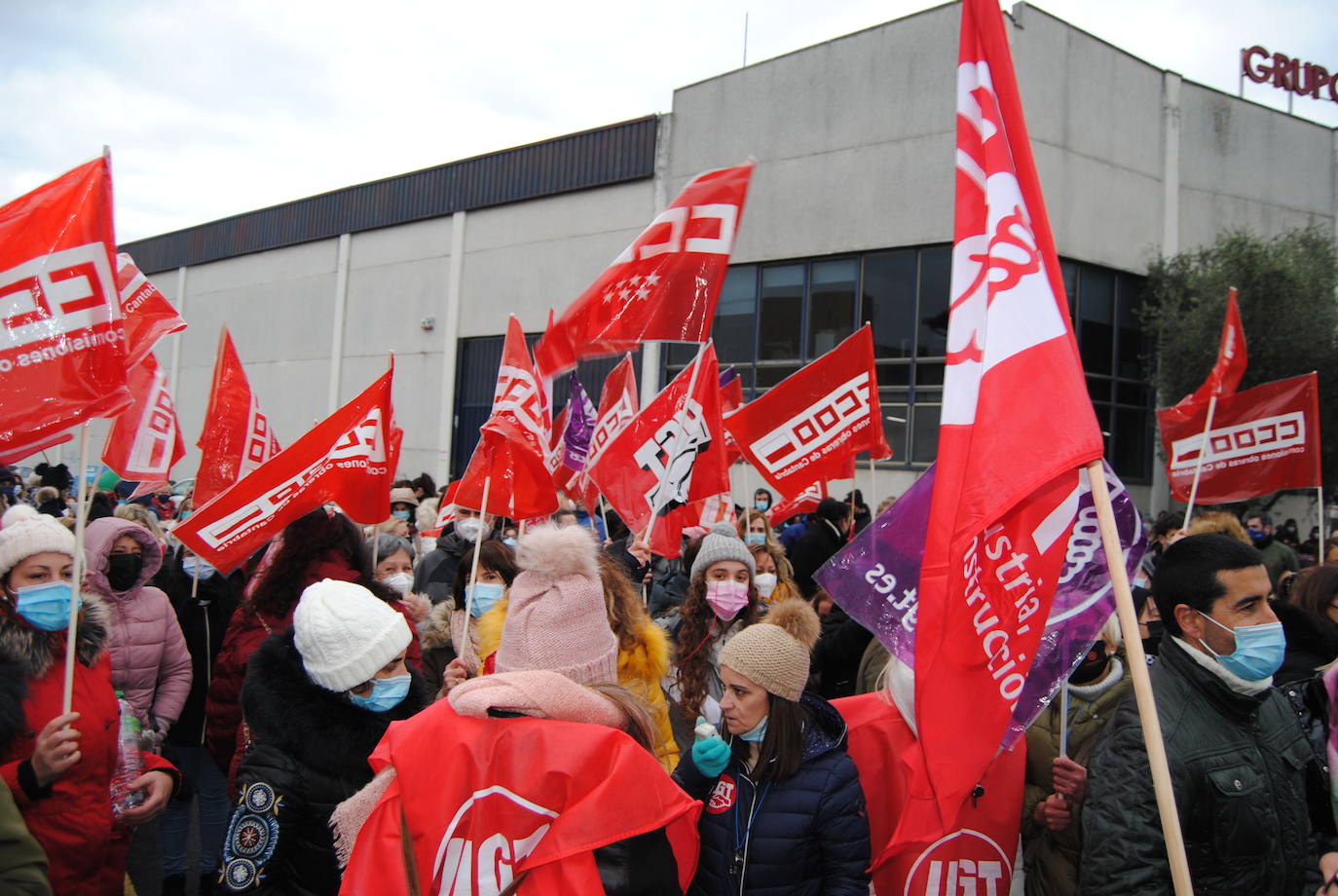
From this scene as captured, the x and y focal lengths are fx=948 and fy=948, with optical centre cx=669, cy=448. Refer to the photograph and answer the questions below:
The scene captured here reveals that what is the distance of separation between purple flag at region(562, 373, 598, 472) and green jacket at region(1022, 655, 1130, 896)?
6220 mm

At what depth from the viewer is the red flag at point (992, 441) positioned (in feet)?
7.77

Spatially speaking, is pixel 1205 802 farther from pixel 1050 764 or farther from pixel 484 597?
pixel 484 597

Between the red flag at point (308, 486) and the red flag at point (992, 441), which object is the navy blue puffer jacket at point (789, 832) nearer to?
the red flag at point (992, 441)

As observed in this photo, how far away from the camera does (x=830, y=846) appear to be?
2.82m

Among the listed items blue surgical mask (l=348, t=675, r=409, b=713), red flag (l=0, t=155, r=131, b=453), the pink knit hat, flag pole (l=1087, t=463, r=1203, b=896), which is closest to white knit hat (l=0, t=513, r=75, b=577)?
red flag (l=0, t=155, r=131, b=453)

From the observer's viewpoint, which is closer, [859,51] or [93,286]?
[93,286]

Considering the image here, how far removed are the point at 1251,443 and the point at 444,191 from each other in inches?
916

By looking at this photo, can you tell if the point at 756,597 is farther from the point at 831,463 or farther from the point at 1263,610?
the point at 1263,610

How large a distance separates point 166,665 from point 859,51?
17929 mm

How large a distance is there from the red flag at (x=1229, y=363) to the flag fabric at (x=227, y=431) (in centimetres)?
745

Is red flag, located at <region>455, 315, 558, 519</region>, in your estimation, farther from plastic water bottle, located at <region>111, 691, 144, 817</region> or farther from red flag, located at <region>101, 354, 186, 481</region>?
red flag, located at <region>101, 354, 186, 481</region>

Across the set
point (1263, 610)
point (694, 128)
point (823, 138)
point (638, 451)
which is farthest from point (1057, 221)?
point (1263, 610)

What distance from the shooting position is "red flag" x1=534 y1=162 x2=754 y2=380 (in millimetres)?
5371

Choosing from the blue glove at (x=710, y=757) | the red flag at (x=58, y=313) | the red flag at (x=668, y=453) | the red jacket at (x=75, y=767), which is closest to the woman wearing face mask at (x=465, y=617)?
the red flag at (x=668, y=453)
